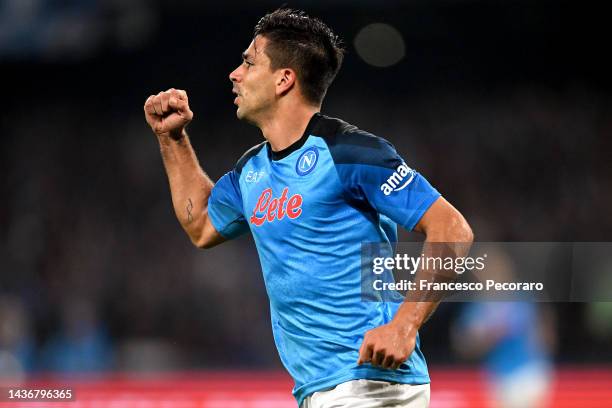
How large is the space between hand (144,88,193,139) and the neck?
46cm

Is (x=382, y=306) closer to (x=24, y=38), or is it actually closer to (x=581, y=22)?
(x=24, y=38)

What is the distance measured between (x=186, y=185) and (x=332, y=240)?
94 cm

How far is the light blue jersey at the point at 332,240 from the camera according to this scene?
3.18 m

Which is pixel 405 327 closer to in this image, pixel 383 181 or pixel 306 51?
pixel 383 181

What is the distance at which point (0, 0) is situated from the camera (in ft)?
39.5

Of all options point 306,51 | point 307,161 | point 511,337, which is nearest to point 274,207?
point 307,161

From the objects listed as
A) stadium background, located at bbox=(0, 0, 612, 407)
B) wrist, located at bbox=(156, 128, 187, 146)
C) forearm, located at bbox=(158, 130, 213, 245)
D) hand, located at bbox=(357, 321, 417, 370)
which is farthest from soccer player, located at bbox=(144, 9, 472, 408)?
stadium background, located at bbox=(0, 0, 612, 407)

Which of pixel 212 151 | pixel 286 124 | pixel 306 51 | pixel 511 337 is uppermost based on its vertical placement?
pixel 212 151

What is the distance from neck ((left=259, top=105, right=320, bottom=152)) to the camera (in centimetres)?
355

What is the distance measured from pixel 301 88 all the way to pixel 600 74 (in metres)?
10.9

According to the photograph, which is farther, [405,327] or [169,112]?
[169,112]

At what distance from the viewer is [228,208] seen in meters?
3.81

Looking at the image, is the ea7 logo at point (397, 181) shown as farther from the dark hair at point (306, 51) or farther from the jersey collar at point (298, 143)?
the dark hair at point (306, 51)

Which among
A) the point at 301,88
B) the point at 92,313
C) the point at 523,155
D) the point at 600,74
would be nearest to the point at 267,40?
the point at 301,88
